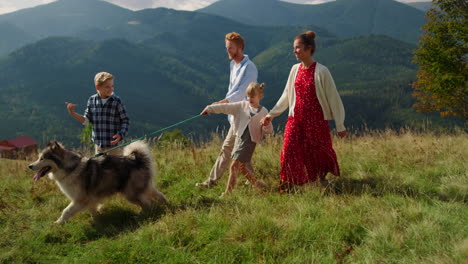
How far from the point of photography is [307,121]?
5.13 metres

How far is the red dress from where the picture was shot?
16.7 ft

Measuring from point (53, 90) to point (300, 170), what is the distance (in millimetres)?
205191

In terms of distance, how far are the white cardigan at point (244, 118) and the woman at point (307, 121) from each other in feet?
0.43

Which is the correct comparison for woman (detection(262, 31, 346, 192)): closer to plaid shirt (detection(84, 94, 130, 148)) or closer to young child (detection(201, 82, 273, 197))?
young child (detection(201, 82, 273, 197))

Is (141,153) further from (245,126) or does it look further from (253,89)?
(253,89)

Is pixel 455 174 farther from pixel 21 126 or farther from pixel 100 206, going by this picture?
pixel 21 126

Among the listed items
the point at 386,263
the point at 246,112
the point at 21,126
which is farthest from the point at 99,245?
the point at 21,126

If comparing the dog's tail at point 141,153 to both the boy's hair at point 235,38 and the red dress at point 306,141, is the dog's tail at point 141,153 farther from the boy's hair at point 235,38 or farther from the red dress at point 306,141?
the boy's hair at point 235,38

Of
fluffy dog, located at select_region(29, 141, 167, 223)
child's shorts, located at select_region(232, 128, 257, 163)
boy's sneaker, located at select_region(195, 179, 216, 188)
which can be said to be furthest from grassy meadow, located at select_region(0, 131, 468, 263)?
child's shorts, located at select_region(232, 128, 257, 163)

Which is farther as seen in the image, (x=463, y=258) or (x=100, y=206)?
(x=100, y=206)

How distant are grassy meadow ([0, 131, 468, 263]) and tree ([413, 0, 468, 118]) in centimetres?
2121

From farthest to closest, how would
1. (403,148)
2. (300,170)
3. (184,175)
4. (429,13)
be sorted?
(429,13) < (403,148) < (184,175) < (300,170)

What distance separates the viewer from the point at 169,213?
4.48 m

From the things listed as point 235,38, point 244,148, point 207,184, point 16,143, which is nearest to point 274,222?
point 244,148
